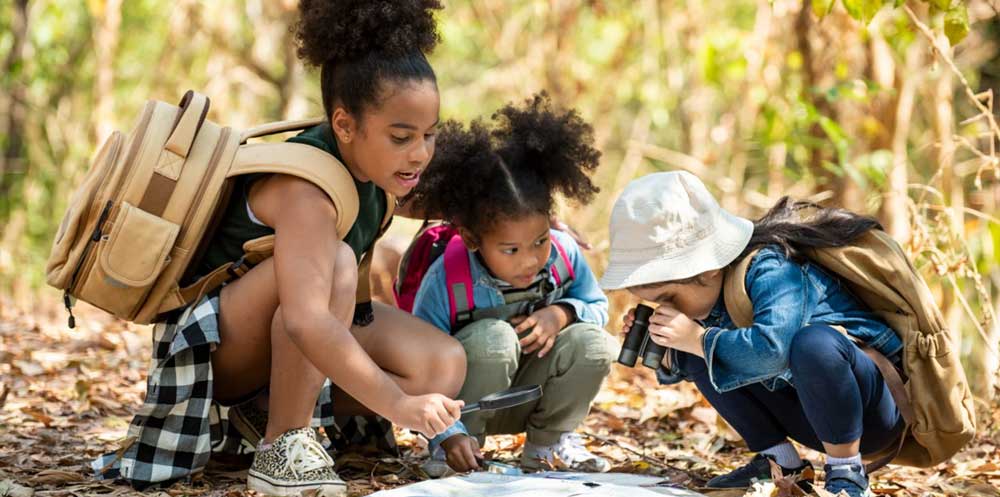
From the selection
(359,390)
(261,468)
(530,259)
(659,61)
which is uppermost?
(659,61)

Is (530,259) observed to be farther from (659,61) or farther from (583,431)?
(659,61)

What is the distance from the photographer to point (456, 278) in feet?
10.8

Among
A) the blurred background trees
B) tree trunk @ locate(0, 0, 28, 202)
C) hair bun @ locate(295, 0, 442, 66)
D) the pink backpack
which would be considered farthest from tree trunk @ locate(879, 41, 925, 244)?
tree trunk @ locate(0, 0, 28, 202)

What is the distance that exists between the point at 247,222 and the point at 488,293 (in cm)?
79

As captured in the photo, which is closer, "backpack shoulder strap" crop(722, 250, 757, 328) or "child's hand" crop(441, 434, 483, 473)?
"backpack shoulder strap" crop(722, 250, 757, 328)

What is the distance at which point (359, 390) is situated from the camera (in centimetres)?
265

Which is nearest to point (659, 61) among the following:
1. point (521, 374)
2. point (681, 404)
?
point (681, 404)

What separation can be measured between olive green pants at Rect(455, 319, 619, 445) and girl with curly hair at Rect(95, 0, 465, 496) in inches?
16.2

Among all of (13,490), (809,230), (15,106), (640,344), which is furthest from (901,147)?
(15,106)

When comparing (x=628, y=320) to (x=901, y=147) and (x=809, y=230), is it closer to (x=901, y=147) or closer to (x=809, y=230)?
(x=809, y=230)

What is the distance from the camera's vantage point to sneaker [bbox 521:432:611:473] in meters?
3.19

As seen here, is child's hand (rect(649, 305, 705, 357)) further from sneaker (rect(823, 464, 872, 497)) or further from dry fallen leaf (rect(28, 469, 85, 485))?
dry fallen leaf (rect(28, 469, 85, 485))

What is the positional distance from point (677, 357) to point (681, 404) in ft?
4.32

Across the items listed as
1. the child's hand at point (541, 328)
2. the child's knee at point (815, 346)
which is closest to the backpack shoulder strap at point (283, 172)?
the child's hand at point (541, 328)
